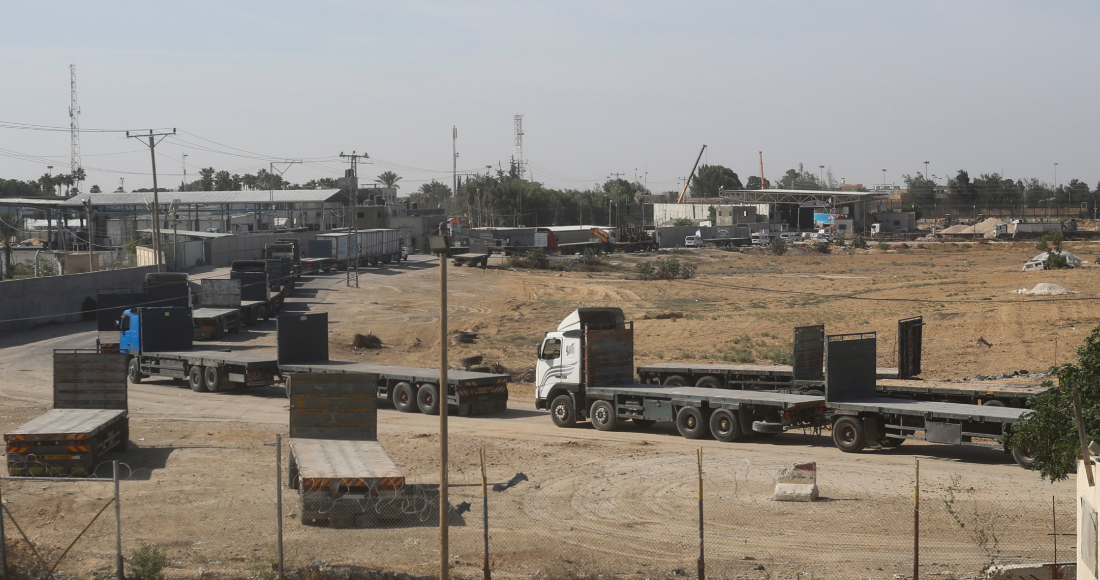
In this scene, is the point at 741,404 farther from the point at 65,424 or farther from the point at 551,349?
the point at 65,424

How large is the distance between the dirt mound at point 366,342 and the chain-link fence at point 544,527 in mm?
22082

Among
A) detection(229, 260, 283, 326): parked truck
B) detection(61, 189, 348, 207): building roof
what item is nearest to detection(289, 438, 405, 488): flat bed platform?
detection(229, 260, 283, 326): parked truck

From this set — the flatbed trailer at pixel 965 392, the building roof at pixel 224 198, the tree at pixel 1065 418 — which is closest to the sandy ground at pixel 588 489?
the flatbed trailer at pixel 965 392

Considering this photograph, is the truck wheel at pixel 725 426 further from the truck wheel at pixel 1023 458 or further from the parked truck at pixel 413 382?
the parked truck at pixel 413 382

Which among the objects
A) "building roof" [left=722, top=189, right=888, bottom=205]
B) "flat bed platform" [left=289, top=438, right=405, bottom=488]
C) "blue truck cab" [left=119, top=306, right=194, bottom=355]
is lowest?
"flat bed platform" [left=289, top=438, right=405, bottom=488]

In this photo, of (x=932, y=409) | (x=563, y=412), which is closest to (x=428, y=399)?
(x=563, y=412)

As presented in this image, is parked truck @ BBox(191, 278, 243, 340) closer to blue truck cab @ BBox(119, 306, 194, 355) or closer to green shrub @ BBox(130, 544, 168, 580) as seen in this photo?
blue truck cab @ BBox(119, 306, 194, 355)

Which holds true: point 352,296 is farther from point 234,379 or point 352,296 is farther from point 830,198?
point 830,198

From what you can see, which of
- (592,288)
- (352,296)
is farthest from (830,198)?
(352,296)

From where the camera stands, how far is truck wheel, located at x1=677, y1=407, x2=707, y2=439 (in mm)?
22625

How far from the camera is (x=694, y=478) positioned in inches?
725

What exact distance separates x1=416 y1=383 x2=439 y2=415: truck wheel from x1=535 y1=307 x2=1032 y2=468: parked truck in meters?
2.92

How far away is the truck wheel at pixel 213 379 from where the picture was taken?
30203 mm

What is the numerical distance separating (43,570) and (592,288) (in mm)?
54472
